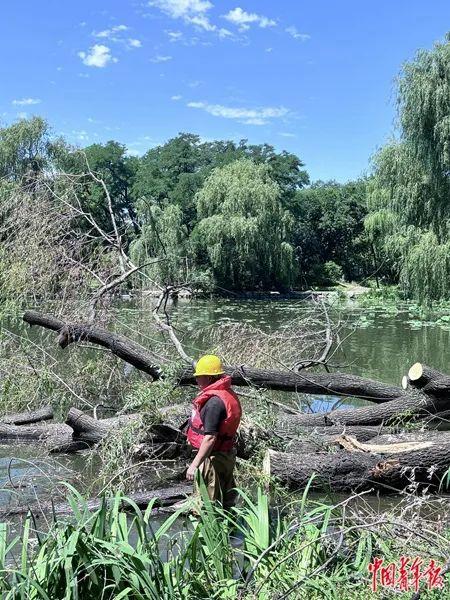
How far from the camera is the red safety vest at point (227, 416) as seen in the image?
4766 millimetres

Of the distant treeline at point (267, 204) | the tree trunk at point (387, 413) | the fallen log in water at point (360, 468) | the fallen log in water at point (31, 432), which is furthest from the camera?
the distant treeline at point (267, 204)

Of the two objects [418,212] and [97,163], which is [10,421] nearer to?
[418,212]

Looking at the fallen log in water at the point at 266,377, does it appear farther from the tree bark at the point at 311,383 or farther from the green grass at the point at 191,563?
the green grass at the point at 191,563

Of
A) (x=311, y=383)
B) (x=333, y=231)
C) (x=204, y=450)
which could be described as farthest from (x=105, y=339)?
(x=333, y=231)

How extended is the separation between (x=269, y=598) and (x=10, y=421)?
592cm

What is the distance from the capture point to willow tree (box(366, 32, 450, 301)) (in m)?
18.0

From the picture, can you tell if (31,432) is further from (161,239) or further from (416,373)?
(161,239)

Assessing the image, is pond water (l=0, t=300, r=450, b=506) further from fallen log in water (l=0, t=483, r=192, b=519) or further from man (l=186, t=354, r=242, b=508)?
man (l=186, t=354, r=242, b=508)

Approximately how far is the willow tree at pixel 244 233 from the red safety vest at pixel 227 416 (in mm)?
29616

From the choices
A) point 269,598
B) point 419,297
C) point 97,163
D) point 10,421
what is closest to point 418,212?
point 419,297

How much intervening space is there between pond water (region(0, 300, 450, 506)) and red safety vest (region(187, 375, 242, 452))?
1476mm

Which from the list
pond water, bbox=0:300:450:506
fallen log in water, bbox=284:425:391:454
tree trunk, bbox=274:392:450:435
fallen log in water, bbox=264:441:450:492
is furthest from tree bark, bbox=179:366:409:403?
fallen log in water, bbox=264:441:450:492

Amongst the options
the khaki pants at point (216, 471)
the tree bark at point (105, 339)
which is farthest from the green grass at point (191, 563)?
the tree bark at point (105, 339)

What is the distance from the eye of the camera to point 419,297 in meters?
19.9
